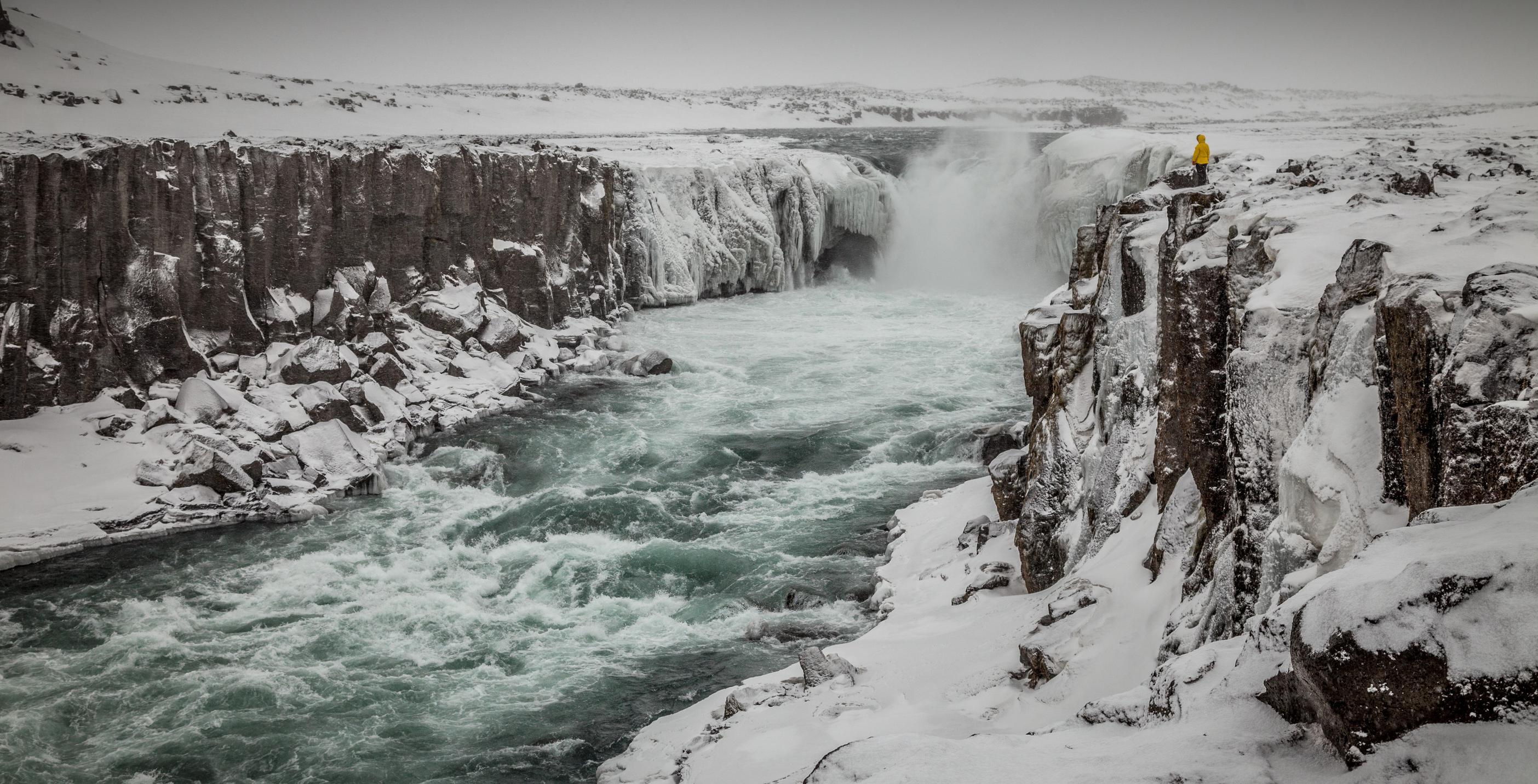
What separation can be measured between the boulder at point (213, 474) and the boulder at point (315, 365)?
3.19 m

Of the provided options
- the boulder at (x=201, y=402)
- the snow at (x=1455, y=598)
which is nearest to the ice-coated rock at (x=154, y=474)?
the boulder at (x=201, y=402)

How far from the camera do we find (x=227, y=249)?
2123cm

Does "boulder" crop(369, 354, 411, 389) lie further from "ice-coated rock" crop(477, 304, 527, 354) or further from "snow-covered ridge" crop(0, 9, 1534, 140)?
"snow-covered ridge" crop(0, 9, 1534, 140)

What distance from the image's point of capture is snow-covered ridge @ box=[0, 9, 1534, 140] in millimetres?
34281

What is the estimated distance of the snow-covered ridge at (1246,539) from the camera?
402 centimetres

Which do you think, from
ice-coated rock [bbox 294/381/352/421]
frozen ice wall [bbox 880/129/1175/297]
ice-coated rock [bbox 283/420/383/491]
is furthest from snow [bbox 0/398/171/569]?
frozen ice wall [bbox 880/129/1175/297]

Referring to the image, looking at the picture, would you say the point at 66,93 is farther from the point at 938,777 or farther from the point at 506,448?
the point at 938,777

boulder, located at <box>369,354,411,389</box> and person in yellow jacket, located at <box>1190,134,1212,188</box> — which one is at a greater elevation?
person in yellow jacket, located at <box>1190,134,1212,188</box>

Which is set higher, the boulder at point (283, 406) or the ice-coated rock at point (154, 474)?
the boulder at point (283, 406)

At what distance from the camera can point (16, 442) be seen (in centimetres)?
1755

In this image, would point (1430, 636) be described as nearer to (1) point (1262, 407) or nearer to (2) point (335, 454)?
(1) point (1262, 407)

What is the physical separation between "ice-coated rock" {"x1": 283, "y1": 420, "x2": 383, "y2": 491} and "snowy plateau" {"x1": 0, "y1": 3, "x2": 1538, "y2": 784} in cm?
6

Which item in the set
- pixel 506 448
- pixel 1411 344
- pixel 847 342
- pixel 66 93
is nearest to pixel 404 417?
pixel 506 448

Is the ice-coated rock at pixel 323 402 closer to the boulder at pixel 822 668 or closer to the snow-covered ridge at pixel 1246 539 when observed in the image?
the snow-covered ridge at pixel 1246 539
